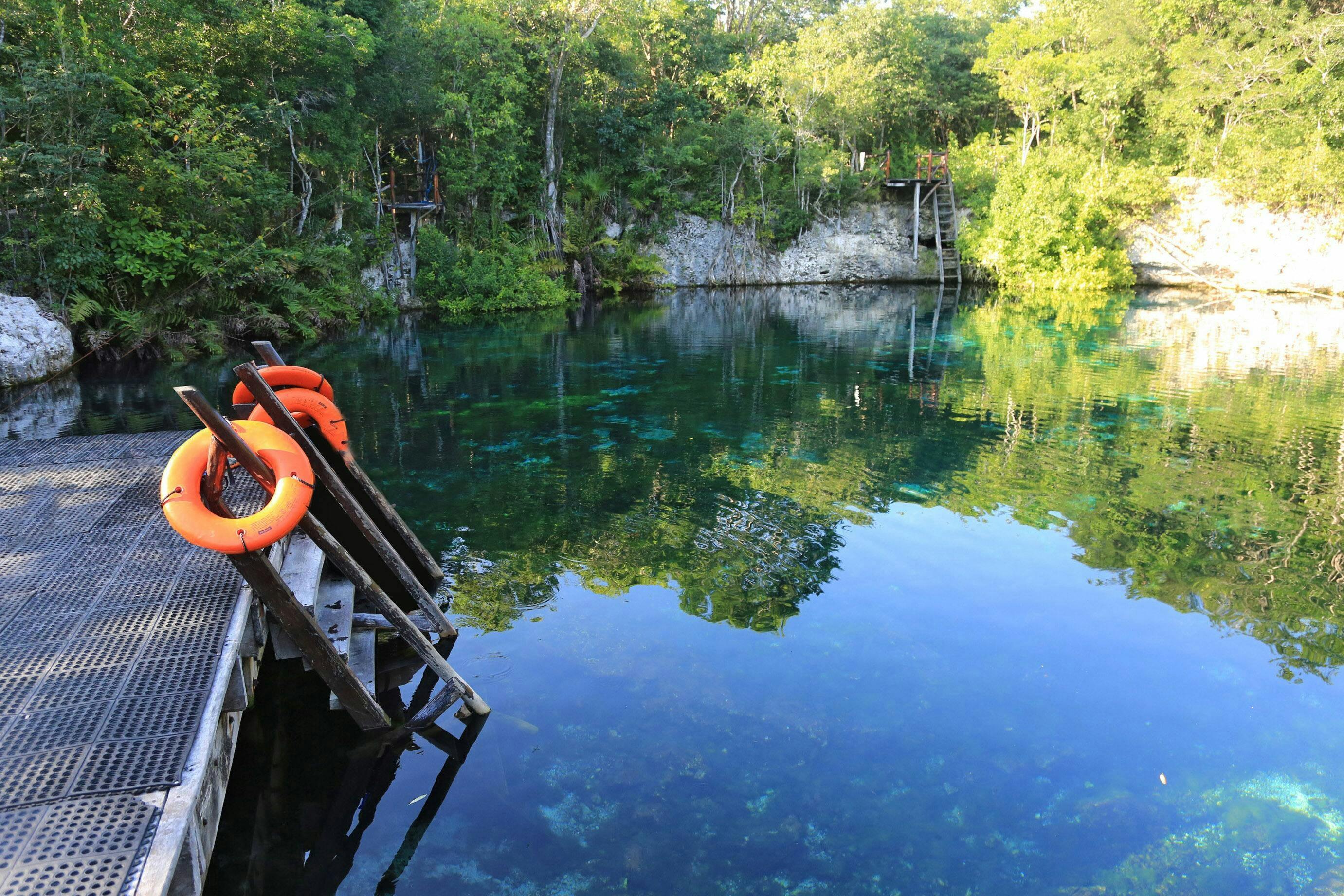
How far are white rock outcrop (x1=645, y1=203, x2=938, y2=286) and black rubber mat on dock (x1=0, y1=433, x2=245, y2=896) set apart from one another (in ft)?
93.6

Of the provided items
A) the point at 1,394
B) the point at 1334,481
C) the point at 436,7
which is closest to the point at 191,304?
the point at 1,394

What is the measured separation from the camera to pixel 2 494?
20.0 feet

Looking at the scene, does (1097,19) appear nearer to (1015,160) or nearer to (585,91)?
(1015,160)

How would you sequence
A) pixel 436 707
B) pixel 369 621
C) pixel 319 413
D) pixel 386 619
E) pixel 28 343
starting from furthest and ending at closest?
pixel 28 343 < pixel 319 413 < pixel 369 621 < pixel 386 619 < pixel 436 707

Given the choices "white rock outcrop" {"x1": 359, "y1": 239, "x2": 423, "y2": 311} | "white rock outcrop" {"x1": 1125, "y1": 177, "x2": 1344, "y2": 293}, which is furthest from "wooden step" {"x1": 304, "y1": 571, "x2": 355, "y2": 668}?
"white rock outcrop" {"x1": 1125, "y1": 177, "x2": 1344, "y2": 293}

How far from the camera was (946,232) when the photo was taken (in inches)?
1309

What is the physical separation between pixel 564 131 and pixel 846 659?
27.7 m

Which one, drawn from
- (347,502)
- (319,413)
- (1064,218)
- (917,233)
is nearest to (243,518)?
(347,502)

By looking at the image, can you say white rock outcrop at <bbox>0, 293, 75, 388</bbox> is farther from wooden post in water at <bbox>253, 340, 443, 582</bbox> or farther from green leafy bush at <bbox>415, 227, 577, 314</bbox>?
green leafy bush at <bbox>415, 227, 577, 314</bbox>

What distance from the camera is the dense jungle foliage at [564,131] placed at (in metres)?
15.7

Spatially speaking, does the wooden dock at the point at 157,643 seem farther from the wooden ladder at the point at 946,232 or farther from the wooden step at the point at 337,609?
the wooden ladder at the point at 946,232

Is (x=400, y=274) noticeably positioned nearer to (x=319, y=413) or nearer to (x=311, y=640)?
(x=319, y=413)

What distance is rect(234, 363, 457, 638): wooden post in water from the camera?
17.6 feet

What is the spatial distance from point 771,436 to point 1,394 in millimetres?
11380
